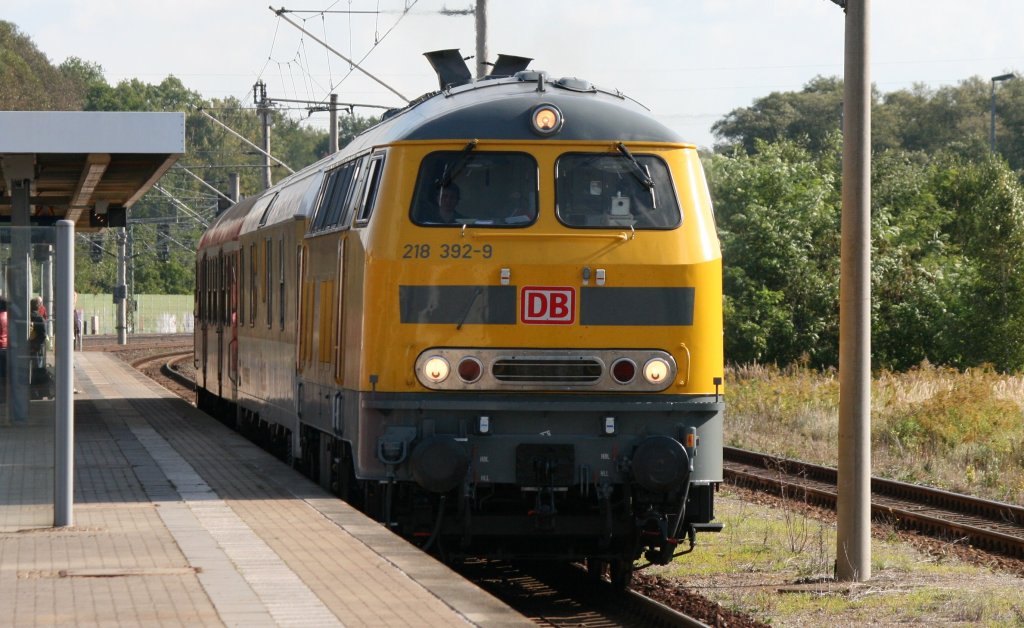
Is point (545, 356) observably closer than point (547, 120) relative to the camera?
Yes

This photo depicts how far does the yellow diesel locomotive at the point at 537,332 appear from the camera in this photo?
9.90m

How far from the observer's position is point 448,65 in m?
12.6

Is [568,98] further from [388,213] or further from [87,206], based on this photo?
[87,206]

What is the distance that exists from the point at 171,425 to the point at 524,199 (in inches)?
459

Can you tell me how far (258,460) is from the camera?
15031 mm

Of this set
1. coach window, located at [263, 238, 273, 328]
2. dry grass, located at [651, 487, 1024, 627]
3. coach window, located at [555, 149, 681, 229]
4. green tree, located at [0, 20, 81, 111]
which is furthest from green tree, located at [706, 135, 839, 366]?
green tree, located at [0, 20, 81, 111]

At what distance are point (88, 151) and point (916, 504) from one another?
8.55 metres

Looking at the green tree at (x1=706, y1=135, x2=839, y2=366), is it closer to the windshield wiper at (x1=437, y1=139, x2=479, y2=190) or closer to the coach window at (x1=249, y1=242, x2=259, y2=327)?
the coach window at (x1=249, y1=242, x2=259, y2=327)

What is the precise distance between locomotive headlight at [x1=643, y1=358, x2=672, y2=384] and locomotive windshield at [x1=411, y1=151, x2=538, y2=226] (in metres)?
1.23

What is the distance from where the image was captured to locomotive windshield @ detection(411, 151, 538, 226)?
10164 millimetres

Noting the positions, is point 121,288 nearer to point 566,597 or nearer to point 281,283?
point 281,283

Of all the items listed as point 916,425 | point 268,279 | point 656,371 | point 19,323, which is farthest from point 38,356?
point 916,425

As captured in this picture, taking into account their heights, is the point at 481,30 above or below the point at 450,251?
above

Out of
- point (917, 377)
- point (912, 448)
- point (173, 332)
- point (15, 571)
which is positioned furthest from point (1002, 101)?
point (15, 571)
